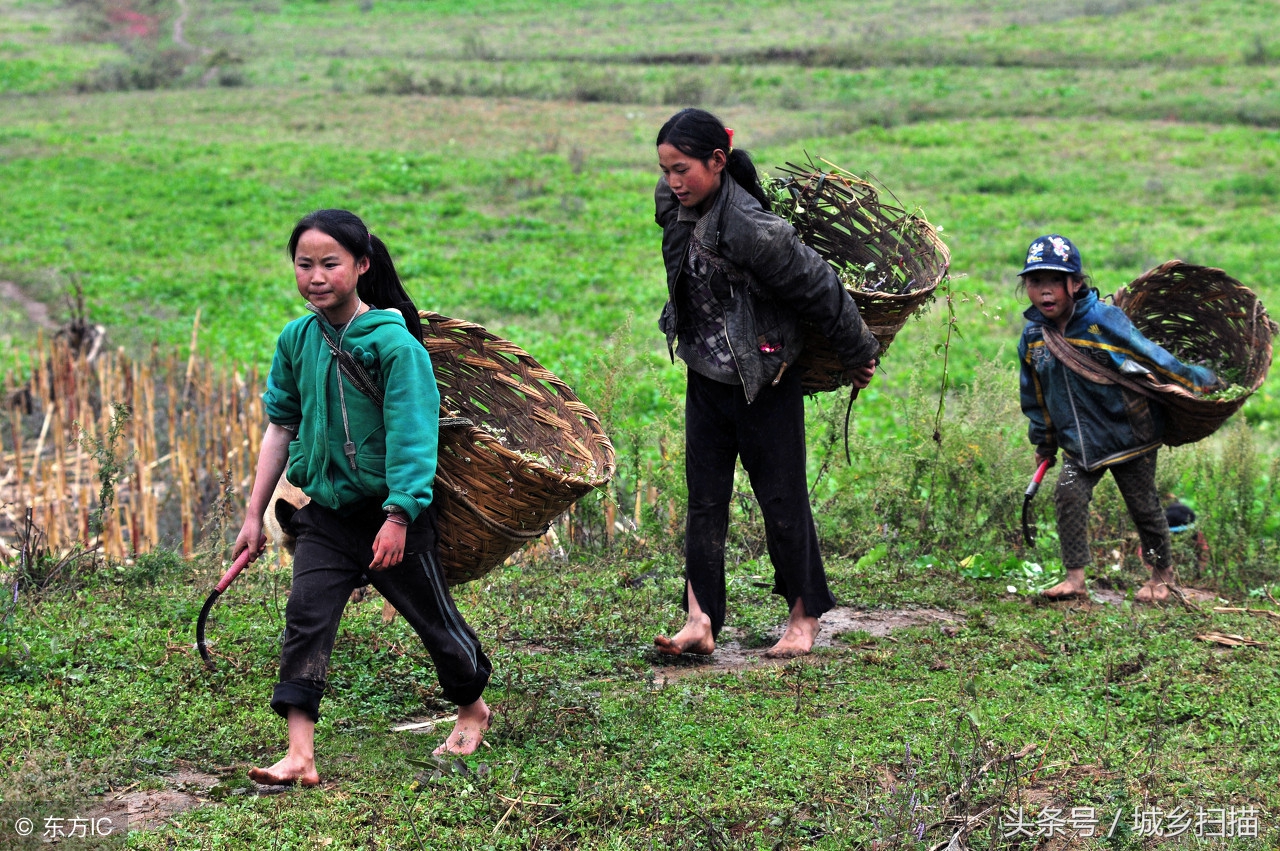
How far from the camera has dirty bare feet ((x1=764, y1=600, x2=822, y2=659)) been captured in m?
4.97

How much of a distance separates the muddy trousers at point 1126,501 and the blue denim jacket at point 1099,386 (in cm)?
11

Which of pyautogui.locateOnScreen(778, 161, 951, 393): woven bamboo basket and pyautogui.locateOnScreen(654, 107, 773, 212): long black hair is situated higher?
pyautogui.locateOnScreen(654, 107, 773, 212): long black hair

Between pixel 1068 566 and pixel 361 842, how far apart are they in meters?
3.93

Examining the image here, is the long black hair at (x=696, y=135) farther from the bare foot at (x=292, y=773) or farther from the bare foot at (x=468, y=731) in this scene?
the bare foot at (x=292, y=773)

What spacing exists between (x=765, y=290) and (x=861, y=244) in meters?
0.87

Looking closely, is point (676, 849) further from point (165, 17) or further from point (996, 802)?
point (165, 17)

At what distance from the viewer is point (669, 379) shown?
1122 cm

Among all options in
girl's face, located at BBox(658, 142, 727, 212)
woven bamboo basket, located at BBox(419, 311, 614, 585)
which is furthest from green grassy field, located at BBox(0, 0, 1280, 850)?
girl's face, located at BBox(658, 142, 727, 212)

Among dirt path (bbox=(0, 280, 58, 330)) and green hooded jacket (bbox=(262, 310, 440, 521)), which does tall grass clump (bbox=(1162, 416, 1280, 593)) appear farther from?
dirt path (bbox=(0, 280, 58, 330))

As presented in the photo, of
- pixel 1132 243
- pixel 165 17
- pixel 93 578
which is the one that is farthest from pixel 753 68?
pixel 93 578

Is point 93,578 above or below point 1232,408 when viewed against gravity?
below

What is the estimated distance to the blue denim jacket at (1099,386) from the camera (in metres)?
5.62

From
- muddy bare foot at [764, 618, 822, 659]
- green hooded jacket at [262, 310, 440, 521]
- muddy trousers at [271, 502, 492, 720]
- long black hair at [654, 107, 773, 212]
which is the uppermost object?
long black hair at [654, 107, 773, 212]

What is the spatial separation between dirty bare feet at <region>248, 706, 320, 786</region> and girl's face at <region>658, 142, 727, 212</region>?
2.14 metres
